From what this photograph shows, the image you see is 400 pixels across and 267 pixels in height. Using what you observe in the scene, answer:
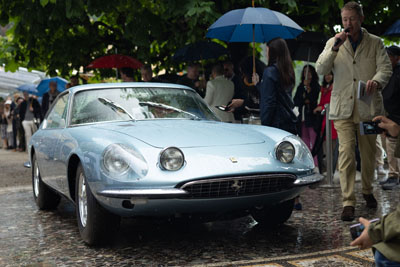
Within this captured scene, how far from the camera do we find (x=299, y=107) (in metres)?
10.1

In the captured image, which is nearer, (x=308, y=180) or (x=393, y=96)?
(x=308, y=180)

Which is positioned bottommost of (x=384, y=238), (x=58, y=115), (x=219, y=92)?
(x=384, y=238)

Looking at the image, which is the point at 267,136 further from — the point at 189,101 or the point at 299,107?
the point at 299,107

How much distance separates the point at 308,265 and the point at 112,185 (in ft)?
5.07

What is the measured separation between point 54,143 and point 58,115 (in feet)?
1.86

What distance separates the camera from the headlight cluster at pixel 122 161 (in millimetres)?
4457

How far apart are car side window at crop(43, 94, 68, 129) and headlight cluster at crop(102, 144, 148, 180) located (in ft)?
5.17

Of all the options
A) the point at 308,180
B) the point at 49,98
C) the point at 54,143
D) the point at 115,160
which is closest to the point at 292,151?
the point at 308,180

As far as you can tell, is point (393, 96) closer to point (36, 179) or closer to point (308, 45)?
point (308, 45)

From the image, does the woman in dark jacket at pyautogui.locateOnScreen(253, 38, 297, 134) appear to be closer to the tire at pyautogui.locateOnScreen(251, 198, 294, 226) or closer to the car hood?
the car hood

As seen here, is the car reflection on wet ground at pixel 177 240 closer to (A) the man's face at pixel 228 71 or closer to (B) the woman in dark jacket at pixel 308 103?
(B) the woman in dark jacket at pixel 308 103

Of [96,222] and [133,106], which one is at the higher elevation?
[133,106]

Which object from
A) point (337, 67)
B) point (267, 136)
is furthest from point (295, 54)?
point (267, 136)

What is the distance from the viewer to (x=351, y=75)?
6.09 metres
